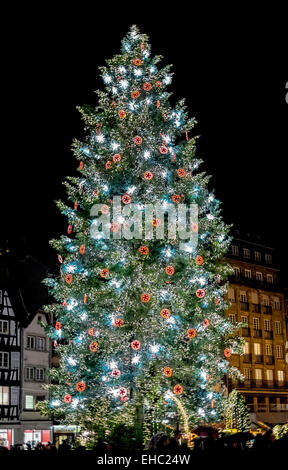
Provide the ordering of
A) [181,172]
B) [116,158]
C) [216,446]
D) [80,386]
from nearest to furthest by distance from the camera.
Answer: [216,446]
[80,386]
[116,158]
[181,172]

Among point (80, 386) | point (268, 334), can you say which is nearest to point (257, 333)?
point (268, 334)

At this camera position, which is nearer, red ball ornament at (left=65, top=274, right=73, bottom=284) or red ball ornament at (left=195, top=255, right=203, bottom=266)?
red ball ornament at (left=195, top=255, right=203, bottom=266)

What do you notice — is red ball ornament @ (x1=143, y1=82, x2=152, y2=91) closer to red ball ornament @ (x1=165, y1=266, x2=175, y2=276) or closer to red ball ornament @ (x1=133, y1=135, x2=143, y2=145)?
red ball ornament @ (x1=133, y1=135, x2=143, y2=145)

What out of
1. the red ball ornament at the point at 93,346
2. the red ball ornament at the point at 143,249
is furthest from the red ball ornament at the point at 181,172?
the red ball ornament at the point at 93,346

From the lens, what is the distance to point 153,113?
25672 millimetres

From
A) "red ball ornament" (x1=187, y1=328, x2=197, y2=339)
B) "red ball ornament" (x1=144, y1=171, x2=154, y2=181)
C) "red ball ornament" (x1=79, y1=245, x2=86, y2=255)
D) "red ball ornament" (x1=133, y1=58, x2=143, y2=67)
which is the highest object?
"red ball ornament" (x1=133, y1=58, x2=143, y2=67)

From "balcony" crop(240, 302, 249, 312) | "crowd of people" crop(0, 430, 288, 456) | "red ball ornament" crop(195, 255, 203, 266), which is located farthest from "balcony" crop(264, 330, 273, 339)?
"crowd of people" crop(0, 430, 288, 456)

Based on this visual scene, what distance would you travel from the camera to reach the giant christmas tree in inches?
912

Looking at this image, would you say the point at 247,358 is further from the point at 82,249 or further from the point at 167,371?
the point at 167,371

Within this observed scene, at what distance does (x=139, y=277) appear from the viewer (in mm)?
23188

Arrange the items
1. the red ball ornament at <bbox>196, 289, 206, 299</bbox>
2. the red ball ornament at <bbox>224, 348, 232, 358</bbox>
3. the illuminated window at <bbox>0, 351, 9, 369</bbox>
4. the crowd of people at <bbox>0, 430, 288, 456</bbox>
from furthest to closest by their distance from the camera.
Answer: the illuminated window at <bbox>0, 351, 9, 369</bbox>, the red ball ornament at <bbox>224, 348, 232, 358</bbox>, the red ball ornament at <bbox>196, 289, 206, 299</bbox>, the crowd of people at <bbox>0, 430, 288, 456</bbox>

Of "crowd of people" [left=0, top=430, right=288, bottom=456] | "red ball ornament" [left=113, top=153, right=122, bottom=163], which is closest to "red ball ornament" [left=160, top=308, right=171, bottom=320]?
"red ball ornament" [left=113, top=153, right=122, bottom=163]

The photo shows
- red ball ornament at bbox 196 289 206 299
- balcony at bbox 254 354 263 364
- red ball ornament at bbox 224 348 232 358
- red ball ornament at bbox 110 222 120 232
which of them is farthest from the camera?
balcony at bbox 254 354 263 364

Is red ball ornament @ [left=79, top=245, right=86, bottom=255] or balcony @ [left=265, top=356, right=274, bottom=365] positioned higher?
balcony @ [left=265, top=356, right=274, bottom=365]
